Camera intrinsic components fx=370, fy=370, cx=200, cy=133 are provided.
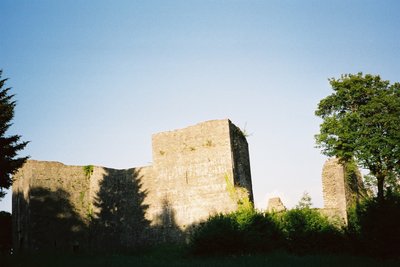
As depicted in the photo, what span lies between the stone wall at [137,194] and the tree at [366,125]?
25.4ft

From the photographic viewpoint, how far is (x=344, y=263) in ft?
40.3

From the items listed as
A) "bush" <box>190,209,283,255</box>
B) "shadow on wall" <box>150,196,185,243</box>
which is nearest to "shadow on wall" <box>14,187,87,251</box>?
"shadow on wall" <box>150,196,185,243</box>

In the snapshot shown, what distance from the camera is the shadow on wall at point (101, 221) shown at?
2481 centimetres

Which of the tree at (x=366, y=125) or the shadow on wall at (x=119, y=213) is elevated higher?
the tree at (x=366, y=125)

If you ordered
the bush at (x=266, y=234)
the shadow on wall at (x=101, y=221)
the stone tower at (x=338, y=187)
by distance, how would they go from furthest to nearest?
the stone tower at (x=338, y=187) < the shadow on wall at (x=101, y=221) < the bush at (x=266, y=234)

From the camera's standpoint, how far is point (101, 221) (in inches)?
1082

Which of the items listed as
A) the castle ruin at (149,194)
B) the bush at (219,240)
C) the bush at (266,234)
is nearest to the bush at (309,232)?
the bush at (266,234)

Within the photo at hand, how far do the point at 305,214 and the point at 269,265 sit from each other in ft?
27.2

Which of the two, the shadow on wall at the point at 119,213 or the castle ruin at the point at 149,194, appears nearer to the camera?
the castle ruin at the point at 149,194

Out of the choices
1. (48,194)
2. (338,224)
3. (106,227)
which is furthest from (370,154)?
(48,194)

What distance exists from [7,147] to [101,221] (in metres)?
9.77

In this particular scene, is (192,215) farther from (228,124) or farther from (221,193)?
(228,124)

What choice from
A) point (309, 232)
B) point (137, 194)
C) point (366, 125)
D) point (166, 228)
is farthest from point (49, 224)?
point (366, 125)

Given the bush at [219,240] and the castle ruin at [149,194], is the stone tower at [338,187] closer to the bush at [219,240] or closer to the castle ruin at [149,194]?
the castle ruin at [149,194]
